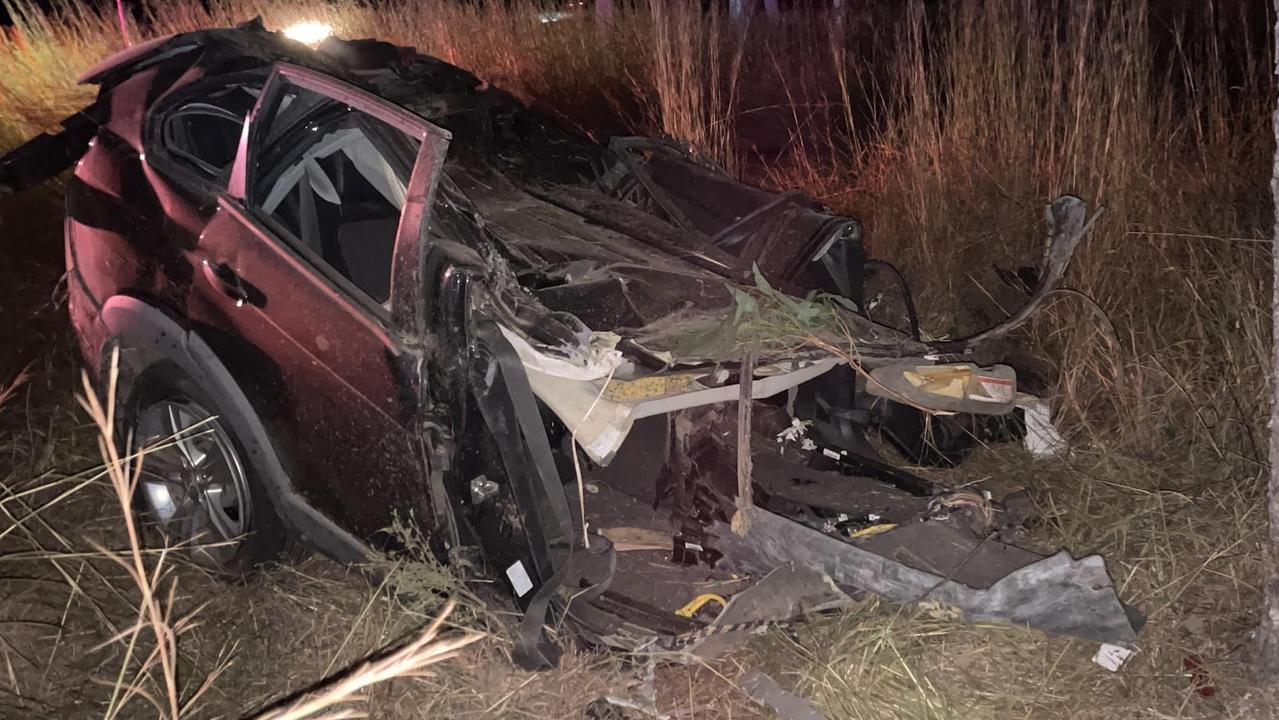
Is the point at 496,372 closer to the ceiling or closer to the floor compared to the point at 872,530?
closer to the ceiling

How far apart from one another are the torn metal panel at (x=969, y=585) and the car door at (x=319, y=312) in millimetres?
1042

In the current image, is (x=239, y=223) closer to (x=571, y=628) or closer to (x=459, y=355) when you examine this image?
(x=459, y=355)

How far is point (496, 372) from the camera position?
2586 mm

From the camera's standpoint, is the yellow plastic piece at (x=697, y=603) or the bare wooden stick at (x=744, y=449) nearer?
the bare wooden stick at (x=744, y=449)

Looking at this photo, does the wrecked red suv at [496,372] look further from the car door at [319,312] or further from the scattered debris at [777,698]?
the scattered debris at [777,698]

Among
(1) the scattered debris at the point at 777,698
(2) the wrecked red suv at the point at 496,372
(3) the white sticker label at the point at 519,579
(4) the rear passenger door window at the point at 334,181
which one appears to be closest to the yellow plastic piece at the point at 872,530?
(2) the wrecked red suv at the point at 496,372

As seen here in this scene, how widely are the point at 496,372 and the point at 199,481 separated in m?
1.38

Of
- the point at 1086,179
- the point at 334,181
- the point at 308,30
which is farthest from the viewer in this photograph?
the point at 308,30

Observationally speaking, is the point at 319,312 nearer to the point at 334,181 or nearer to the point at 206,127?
the point at 334,181

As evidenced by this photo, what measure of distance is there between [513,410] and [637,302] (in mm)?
882

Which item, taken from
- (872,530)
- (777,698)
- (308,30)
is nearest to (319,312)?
(777,698)

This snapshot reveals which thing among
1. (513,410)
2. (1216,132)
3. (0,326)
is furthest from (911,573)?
(0,326)

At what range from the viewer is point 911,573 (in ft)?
8.73

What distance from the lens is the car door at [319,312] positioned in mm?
2617
